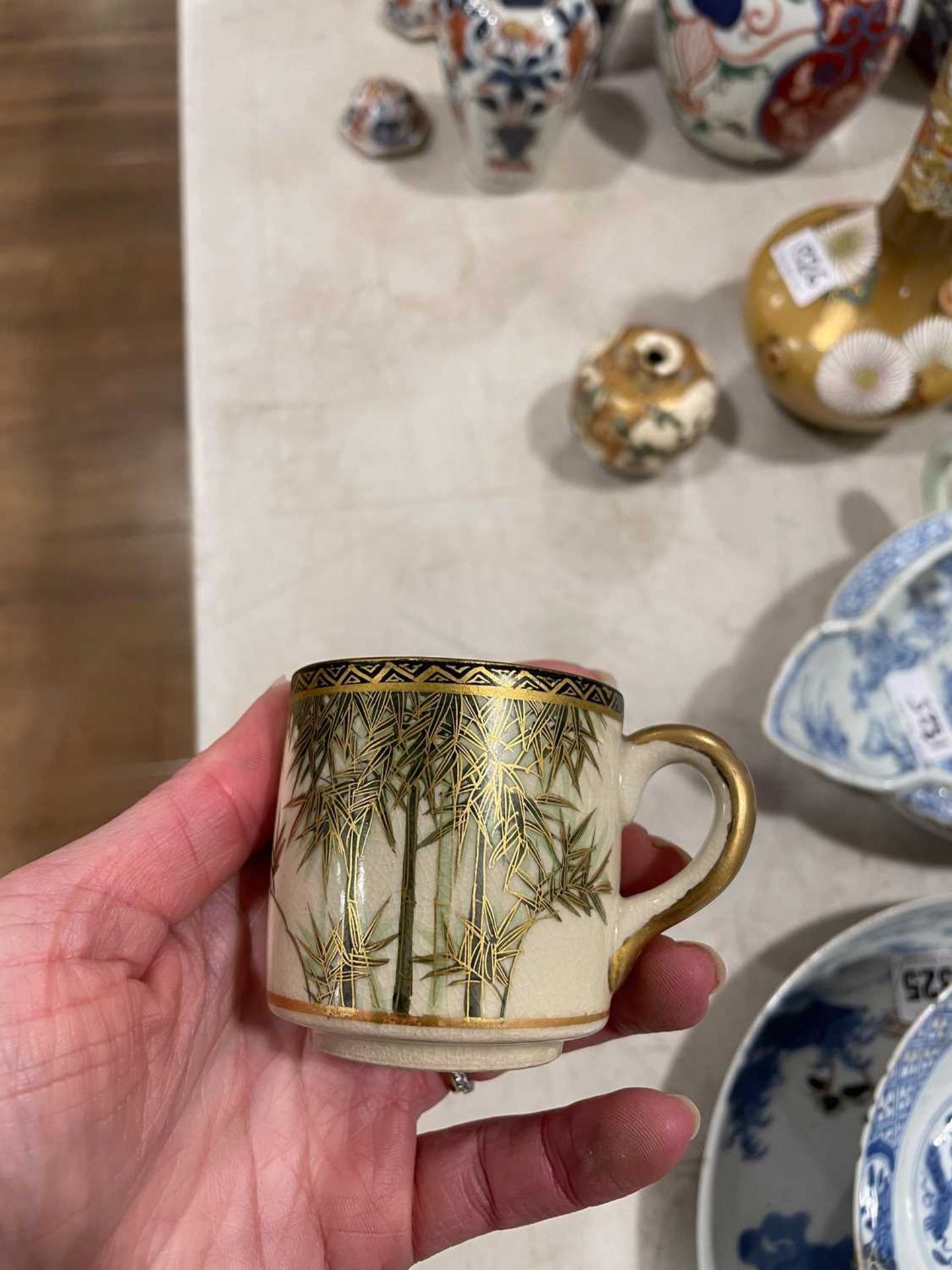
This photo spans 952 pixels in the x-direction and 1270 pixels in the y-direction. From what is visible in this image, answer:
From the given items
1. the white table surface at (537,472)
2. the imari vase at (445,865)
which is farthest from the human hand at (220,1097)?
the white table surface at (537,472)

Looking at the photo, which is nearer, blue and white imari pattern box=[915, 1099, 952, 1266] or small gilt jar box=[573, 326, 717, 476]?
blue and white imari pattern box=[915, 1099, 952, 1266]

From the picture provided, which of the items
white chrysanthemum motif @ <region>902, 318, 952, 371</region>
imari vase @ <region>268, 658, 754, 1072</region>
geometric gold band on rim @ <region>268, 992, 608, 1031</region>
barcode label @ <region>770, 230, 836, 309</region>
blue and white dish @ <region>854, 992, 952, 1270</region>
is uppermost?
barcode label @ <region>770, 230, 836, 309</region>

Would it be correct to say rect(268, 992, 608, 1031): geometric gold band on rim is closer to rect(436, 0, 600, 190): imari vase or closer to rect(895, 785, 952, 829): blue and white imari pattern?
rect(895, 785, 952, 829): blue and white imari pattern

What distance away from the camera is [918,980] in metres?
0.90

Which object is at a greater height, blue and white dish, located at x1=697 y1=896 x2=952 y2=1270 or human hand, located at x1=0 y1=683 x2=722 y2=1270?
human hand, located at x1=0 y1=683 x2=722 y2=1270

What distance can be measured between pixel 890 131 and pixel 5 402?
1.30 m

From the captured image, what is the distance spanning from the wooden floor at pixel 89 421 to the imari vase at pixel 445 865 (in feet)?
1.99

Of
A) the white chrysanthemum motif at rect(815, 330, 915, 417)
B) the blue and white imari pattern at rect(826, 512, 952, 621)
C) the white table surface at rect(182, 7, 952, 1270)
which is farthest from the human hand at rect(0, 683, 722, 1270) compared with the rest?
the white chrysanthemum motif at rect(815, 330, 915, 417)

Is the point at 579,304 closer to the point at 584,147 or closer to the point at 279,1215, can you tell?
the point at 584,147

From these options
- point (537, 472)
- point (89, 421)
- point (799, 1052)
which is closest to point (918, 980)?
point (799, 1052)

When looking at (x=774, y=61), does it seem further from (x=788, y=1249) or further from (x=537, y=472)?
(x=788, y=1249)

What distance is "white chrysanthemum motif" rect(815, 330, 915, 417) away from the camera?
1.08 metres

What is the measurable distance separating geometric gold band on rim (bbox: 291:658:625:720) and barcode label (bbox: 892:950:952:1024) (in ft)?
1.60

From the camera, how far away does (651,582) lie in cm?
117
